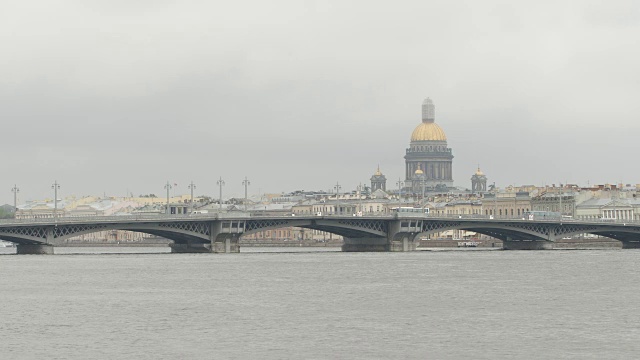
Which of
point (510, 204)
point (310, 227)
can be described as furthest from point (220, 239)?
point (510, 204)

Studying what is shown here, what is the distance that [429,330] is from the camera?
4616cm

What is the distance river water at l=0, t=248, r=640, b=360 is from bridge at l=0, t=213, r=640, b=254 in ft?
67.7

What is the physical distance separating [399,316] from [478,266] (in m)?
39.6

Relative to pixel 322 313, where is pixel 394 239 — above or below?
above

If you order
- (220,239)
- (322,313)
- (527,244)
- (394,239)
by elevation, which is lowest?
(322,313)

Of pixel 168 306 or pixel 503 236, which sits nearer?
pixel 168 306

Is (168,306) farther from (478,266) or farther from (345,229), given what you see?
(345,229)

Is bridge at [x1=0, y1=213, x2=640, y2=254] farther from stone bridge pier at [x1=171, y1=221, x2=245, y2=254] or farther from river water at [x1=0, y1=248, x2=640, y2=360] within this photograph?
river water at [x1=0, y1=248, x2=640, y2=360]

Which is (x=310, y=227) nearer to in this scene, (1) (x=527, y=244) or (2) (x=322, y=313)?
(1) (x=527, y=244)

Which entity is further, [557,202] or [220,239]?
[557,202]

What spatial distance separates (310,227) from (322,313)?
63.4 meters

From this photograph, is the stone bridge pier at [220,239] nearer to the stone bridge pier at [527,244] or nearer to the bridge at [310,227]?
the bridge at [310,227]

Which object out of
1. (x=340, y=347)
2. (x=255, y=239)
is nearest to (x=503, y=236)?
(x=255, y=239)

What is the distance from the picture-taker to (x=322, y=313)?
172 ft
